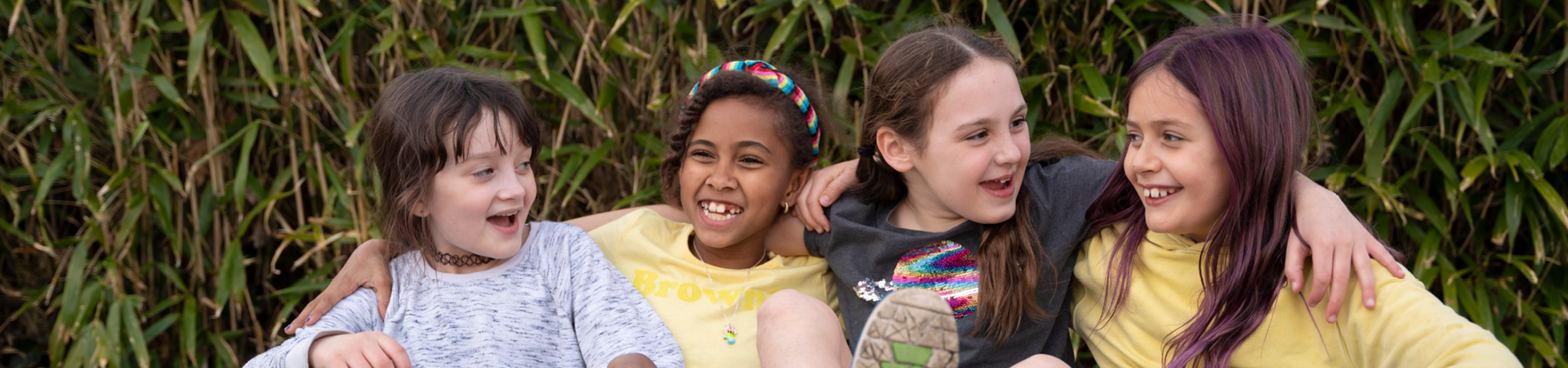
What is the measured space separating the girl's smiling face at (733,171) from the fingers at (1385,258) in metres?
0.89

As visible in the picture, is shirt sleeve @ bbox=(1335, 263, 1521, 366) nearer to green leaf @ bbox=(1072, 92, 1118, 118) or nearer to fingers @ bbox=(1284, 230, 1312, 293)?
fingers @ bbox=(1284, 230, 1312, 293)

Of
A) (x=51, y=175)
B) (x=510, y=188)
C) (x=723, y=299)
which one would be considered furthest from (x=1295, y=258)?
(x=51, y=175)

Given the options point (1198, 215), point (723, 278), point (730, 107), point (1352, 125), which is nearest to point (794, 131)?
point (730, 107)

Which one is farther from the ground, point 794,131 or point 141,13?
point 141,13

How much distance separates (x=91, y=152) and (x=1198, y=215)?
2434 millimetres

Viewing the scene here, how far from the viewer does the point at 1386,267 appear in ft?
4.11

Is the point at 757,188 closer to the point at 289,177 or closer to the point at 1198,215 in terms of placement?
the point at 1198,215

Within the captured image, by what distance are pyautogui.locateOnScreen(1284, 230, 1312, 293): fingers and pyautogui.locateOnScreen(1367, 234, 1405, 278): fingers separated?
77mm

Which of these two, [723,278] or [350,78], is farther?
[350,78]

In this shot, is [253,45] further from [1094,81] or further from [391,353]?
[1094,81]

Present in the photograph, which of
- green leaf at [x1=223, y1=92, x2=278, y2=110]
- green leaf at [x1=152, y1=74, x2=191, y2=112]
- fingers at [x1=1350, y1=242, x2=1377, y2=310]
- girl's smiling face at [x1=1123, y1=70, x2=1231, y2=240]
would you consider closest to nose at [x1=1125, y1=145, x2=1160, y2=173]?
girl's smiling face at [x1=1123, y1=70, x2=1231, y2=240]

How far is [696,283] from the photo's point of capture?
1748mm

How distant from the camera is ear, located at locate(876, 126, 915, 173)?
5.22ft

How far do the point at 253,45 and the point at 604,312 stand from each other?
3.56 ft
